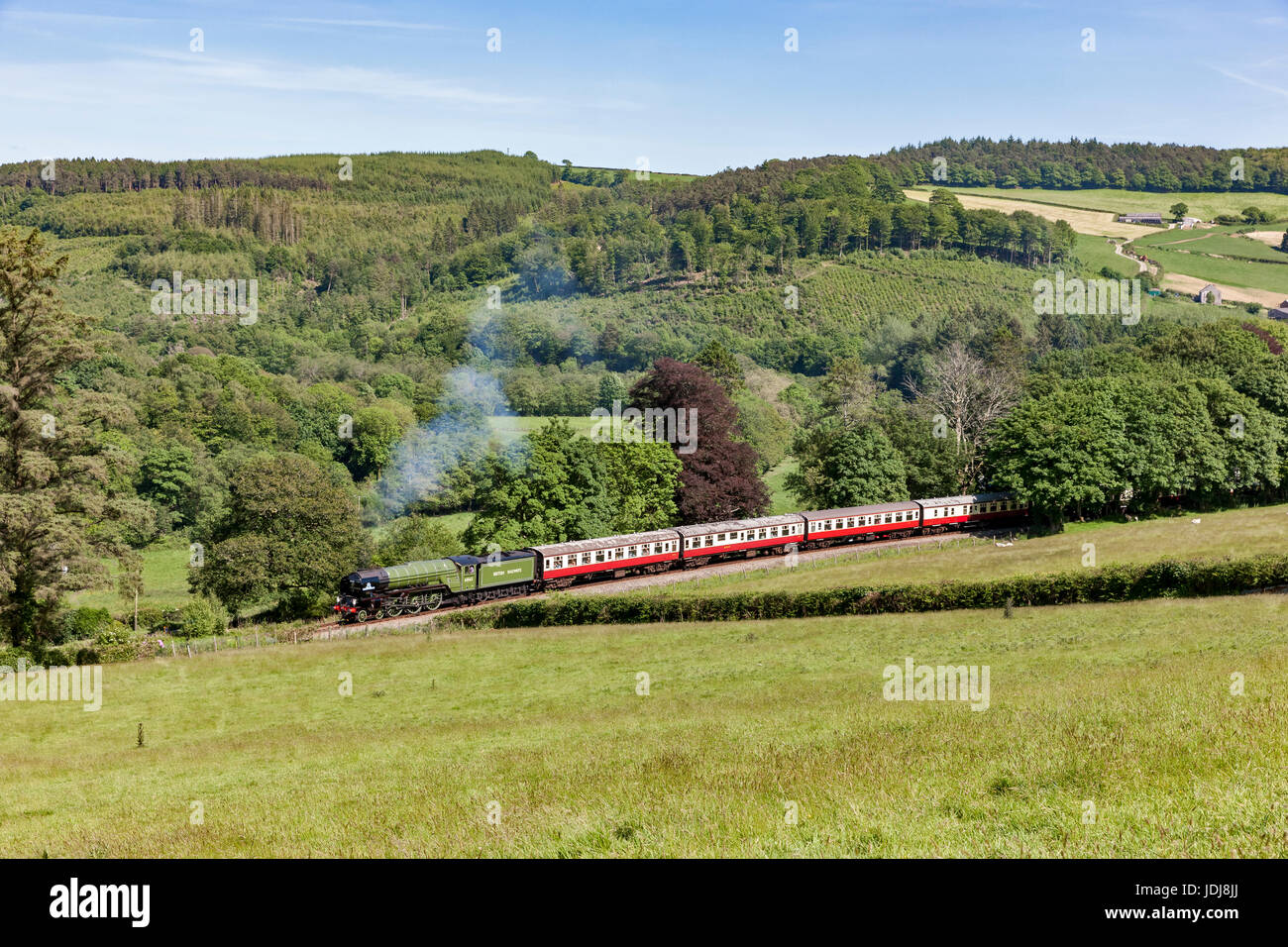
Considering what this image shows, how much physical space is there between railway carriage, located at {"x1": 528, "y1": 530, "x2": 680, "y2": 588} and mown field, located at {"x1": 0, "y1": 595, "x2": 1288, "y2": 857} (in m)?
12.8

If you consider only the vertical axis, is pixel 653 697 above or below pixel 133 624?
above

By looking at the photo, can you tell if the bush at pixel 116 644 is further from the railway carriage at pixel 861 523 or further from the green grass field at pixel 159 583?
the railway carriage at pixel 861 523

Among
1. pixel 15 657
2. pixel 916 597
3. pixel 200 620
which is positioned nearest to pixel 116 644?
pixel 15 657

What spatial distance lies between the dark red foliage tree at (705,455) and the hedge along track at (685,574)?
760cm

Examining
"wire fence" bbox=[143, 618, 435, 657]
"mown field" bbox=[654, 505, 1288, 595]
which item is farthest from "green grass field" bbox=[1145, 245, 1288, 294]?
"wire fence" bbox=[143, 618, 435, 657]

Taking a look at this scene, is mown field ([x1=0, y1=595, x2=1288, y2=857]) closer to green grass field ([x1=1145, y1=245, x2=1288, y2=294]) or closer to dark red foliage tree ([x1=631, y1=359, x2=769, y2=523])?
dark red foliage tree ([x1=631, y1=359, x2=769, y2=523])

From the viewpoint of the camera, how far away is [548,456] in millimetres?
59719

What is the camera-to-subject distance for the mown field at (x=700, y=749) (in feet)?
35.0

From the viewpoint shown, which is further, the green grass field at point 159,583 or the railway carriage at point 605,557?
the green grass field at point 159,583

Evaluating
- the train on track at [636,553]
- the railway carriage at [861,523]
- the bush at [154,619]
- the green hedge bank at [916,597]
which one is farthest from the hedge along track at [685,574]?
the bush at [154,619]

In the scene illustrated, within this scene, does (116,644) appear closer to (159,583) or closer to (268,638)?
(268,638)
